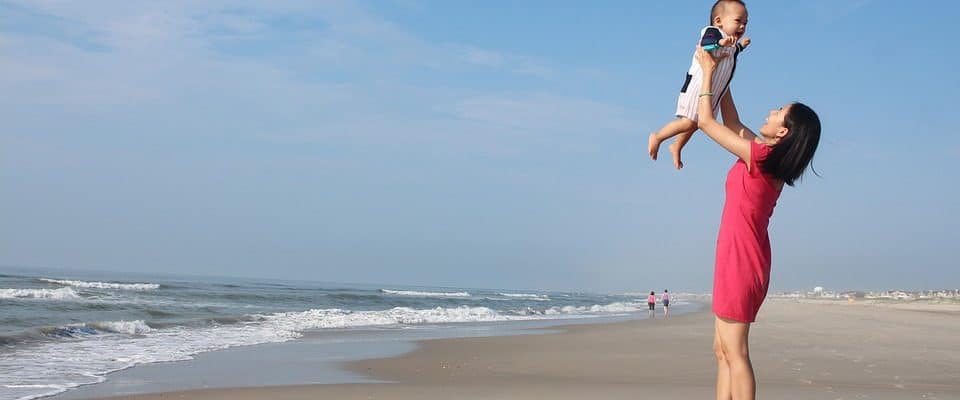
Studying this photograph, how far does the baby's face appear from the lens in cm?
296

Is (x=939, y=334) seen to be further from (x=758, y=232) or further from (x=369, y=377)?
(x=758, y=232)

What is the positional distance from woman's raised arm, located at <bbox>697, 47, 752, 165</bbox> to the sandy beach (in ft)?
14.0

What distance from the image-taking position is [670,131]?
3.06 metres

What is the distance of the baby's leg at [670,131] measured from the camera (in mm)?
3020

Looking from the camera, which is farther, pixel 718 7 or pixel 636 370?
pixel 636 370

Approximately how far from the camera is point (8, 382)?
773 centimetres

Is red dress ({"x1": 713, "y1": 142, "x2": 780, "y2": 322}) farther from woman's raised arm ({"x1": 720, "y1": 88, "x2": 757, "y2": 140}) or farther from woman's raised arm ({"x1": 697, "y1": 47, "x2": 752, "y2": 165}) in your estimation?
woman's raised arm ({"x1": 720, "y1": 88, "x2": 757, "y2": 140})

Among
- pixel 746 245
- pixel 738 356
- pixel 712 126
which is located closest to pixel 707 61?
pixel 712 126

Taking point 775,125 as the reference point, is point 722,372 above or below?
below

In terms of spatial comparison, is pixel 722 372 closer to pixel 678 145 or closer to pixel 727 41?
pixel 678 145

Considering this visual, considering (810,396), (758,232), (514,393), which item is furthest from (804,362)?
(758,232)

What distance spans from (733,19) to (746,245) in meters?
0.76

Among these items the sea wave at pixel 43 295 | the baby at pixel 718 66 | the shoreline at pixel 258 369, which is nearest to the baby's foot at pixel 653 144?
the baby at pixel 718 66

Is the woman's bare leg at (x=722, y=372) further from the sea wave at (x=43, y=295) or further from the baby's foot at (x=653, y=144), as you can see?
the sea wave at (x=43, y=295)
